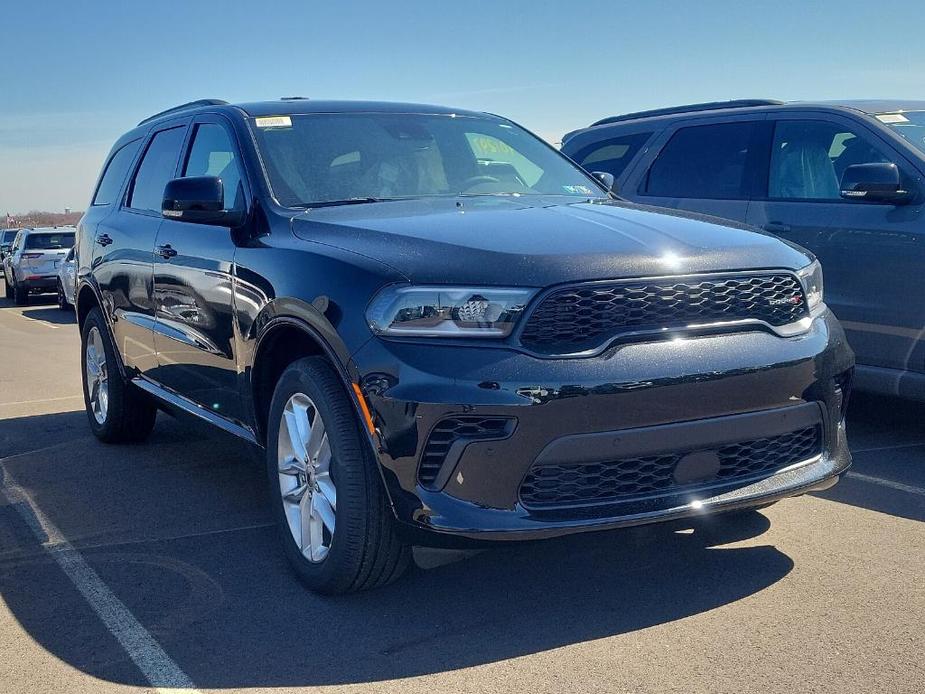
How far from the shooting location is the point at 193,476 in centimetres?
581

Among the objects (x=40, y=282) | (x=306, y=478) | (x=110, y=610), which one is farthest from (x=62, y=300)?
(x=306, y=478)

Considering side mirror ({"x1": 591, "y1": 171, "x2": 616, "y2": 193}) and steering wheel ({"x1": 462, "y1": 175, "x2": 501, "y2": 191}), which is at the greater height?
steering wheel ({"x1": 462, "y1": 175, "x2": 501, "y2": 191})

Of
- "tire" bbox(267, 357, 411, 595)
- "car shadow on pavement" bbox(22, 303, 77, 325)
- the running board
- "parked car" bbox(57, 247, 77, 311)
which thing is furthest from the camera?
"parked car" bbox(57, 247, 77, 311)

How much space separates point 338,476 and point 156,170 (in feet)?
10.0

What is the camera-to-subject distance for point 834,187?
248 inches

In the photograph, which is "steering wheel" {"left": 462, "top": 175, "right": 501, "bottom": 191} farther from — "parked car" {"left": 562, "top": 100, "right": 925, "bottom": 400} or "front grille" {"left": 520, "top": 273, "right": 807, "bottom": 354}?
"parked car" {"left": 562, "top": 100, "right": 925, "bottom": 400}

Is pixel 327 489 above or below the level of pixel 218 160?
below

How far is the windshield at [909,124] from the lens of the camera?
609cm

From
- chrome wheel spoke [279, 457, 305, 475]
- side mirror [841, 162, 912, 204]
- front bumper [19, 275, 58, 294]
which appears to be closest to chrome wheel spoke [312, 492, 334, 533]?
chrome wheel spoke [279, 457, 305, 475]

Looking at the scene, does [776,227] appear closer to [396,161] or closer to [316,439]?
[396,161]

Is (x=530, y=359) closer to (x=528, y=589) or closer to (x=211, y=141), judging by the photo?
(x=528, y=589)

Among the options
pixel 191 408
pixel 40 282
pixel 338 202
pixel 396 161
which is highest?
pixel 396 161

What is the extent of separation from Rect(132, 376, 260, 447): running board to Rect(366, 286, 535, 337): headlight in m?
1.22

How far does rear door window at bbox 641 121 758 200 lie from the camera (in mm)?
6887
